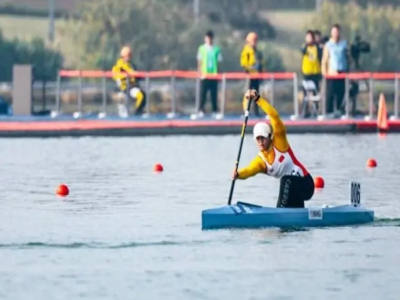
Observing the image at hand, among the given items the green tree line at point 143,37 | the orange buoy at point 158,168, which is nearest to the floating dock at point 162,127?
the orange buoy at point 158,168

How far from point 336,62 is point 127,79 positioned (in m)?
4.65

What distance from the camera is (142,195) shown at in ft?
79.9

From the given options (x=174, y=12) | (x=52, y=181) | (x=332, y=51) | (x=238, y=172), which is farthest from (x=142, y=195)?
(x=174, y=12)

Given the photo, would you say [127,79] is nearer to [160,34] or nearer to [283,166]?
[283,166]

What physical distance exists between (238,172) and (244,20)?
5790 cm

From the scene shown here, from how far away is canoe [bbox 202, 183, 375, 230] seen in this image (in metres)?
19.7

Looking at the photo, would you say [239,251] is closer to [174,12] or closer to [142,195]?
[142,195]

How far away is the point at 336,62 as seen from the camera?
124 ft

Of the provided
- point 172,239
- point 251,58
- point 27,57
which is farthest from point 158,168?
point 27,57

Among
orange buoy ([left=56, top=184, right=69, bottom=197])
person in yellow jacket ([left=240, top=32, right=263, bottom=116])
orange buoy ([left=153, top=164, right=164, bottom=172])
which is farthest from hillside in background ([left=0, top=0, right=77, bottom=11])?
orange buoy ([left=56, top=184, right=69, bottom=197])

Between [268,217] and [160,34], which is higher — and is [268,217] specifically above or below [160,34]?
below

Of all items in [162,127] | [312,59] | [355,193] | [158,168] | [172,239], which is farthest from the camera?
[312,59]

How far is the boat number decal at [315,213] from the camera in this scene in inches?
789

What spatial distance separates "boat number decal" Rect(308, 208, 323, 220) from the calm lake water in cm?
21
